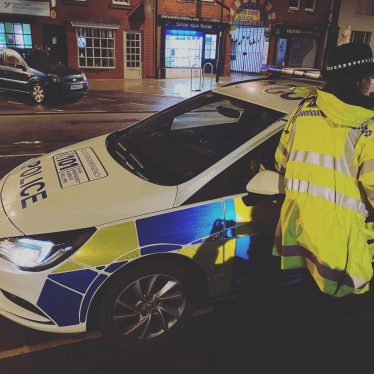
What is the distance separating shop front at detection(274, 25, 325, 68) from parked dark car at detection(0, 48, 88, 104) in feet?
46.5

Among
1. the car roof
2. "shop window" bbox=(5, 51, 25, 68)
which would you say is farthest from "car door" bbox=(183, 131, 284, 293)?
"shop window" bbox=(5, 51, 25, 68)

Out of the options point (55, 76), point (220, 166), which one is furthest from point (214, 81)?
point (220, 166)

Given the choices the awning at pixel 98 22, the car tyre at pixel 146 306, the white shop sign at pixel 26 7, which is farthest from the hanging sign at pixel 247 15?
the car tyre at pixel 146 306

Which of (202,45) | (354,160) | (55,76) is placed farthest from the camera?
(202,45)

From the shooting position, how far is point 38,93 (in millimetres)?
11883

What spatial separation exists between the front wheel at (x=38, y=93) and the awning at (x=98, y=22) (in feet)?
24.0

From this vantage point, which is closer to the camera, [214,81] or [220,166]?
[220,166]

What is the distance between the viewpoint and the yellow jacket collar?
185cm

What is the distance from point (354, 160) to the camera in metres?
1.87

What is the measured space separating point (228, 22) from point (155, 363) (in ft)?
69.3

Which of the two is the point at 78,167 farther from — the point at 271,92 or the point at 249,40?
the point at 249,40

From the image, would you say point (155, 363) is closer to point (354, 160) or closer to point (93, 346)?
point (93, 346)

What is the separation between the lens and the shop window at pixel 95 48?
18.3 meters

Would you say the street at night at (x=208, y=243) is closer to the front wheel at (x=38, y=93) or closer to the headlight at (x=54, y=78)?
the headlight at (x=54, y=78)
